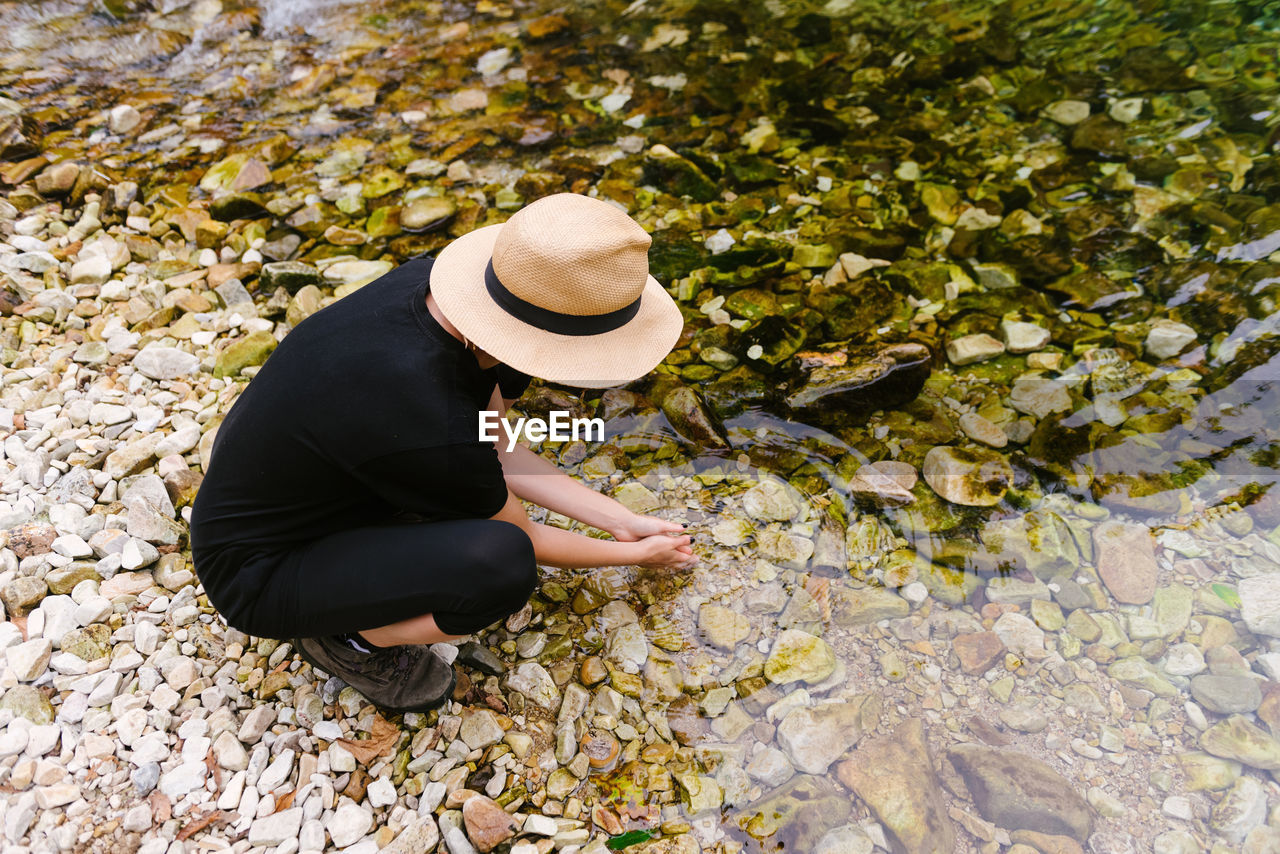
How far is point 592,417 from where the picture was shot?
109 inches

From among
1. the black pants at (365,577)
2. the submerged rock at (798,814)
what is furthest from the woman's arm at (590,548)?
the submerged rock at (798,814)

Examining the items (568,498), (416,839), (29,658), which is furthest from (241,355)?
Result: (416,839)

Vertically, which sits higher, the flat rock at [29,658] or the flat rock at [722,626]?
the flat rock at [29,658]

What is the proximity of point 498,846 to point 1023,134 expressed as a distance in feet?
12.0

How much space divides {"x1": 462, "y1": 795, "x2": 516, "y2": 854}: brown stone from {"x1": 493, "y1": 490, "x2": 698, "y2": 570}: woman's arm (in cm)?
59

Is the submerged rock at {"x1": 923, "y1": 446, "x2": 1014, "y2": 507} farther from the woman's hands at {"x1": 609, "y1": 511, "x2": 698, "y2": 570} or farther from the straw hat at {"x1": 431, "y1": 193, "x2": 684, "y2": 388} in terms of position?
the straw hat at {"x1": 431, "y1": 193, "x2": 684, "y2": 388}

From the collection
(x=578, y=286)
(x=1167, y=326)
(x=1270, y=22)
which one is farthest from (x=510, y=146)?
(x=1270, y=22)

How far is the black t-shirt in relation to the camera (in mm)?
1570

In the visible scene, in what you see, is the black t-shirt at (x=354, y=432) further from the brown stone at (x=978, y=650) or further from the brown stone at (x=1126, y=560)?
the brown stone at (x=1126, y=560)

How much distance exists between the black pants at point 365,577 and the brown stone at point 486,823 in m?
0.49

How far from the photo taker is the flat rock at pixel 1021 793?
6.19ft

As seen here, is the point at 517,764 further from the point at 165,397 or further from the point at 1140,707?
the point at 165,397

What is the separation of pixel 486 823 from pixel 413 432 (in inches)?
37.9

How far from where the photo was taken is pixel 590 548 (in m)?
2.08
